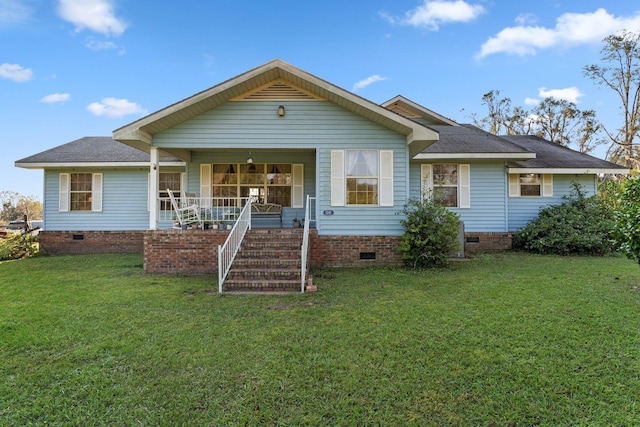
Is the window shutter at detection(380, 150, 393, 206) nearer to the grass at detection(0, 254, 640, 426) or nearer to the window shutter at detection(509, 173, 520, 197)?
the grass at detection(0, 254, 640, 426)

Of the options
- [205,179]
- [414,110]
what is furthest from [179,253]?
[414,110]

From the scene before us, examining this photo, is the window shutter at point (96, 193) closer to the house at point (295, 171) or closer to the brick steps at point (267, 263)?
the house at point (295, 171)

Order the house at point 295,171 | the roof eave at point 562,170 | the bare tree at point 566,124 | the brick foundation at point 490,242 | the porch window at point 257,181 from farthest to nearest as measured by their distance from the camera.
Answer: the bare tree at point 566,124 → the roof eave at point 562,170 → the brick foundation at point 490,242 → the porch window at point 257,181 → the house at point 295,171

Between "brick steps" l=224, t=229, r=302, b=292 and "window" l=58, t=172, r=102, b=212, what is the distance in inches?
306

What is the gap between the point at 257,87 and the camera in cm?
858

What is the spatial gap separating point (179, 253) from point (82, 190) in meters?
7.08

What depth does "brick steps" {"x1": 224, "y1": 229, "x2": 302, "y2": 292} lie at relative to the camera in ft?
21.2

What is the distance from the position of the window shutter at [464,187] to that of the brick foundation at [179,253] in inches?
329

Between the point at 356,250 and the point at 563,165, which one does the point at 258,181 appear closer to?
the point at 356,250

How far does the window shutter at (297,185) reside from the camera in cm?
1093

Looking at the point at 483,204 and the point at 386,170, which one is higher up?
the point at 386,170

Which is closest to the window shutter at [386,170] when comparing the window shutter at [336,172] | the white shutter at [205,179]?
the window shutter at [336,172]

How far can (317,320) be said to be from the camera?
182 inches

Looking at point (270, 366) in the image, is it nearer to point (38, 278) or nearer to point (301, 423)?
point (301, 423)
